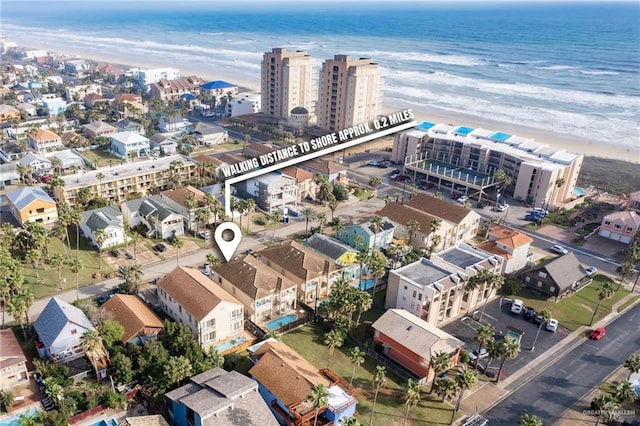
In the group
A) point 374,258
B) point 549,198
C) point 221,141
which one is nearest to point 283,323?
point 374,258

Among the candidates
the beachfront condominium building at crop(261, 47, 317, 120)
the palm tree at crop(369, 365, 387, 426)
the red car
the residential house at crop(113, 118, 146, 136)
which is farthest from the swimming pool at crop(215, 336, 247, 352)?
the beachfront condominium building at crop(261, 47, 317, 120)

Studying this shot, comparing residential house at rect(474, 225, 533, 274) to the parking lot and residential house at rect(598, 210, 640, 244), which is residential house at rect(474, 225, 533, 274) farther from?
residential house at rect(598, 210, 640, 244)

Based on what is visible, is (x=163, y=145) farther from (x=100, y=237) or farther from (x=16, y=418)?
(x=16, y=418)

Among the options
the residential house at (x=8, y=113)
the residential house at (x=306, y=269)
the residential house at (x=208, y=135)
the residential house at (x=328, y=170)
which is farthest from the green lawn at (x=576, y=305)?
the residential house at (x=8, y=113)

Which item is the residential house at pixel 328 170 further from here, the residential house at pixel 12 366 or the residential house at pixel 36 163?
the residential house at pixel 12 366

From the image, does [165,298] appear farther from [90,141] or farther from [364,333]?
[90,141]
